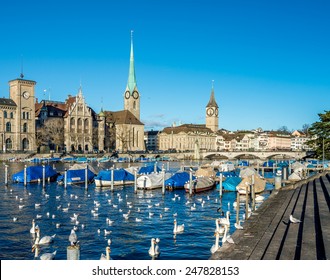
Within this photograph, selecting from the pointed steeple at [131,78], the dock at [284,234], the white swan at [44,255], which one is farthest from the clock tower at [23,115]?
the dock at [284,234]

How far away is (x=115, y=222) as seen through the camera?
29.8m

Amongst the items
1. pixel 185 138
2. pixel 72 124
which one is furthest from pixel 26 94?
pixel 185 138

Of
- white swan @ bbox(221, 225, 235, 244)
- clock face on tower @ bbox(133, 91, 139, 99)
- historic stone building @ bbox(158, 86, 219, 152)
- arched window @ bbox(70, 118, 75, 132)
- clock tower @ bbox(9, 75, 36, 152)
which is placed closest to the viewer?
white swan @ bbox(221, 225, 235, 244)

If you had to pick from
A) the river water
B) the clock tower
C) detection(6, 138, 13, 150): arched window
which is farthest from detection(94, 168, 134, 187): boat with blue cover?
detection(6, 138, 13, 150): arched window

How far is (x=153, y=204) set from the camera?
1517 inches

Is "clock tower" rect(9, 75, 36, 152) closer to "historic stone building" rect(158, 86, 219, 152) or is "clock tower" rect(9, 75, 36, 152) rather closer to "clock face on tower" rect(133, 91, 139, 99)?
"clock face on tower" rect(133, 91, 139, 99)

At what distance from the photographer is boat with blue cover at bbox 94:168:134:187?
52000 millimetres

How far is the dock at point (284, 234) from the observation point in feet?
43.4

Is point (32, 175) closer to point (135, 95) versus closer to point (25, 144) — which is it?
point (25, 144)

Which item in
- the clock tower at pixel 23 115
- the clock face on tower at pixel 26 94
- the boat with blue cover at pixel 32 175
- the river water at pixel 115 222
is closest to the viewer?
the river water at pixel 115 222

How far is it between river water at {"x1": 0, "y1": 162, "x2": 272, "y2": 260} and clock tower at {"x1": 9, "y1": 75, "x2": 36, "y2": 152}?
69560mm

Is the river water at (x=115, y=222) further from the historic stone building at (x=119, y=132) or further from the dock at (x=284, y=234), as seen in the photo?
the historic stone building at (x=119, y=132)

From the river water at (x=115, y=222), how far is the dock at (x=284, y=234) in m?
4.27

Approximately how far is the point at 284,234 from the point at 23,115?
4306 inches
